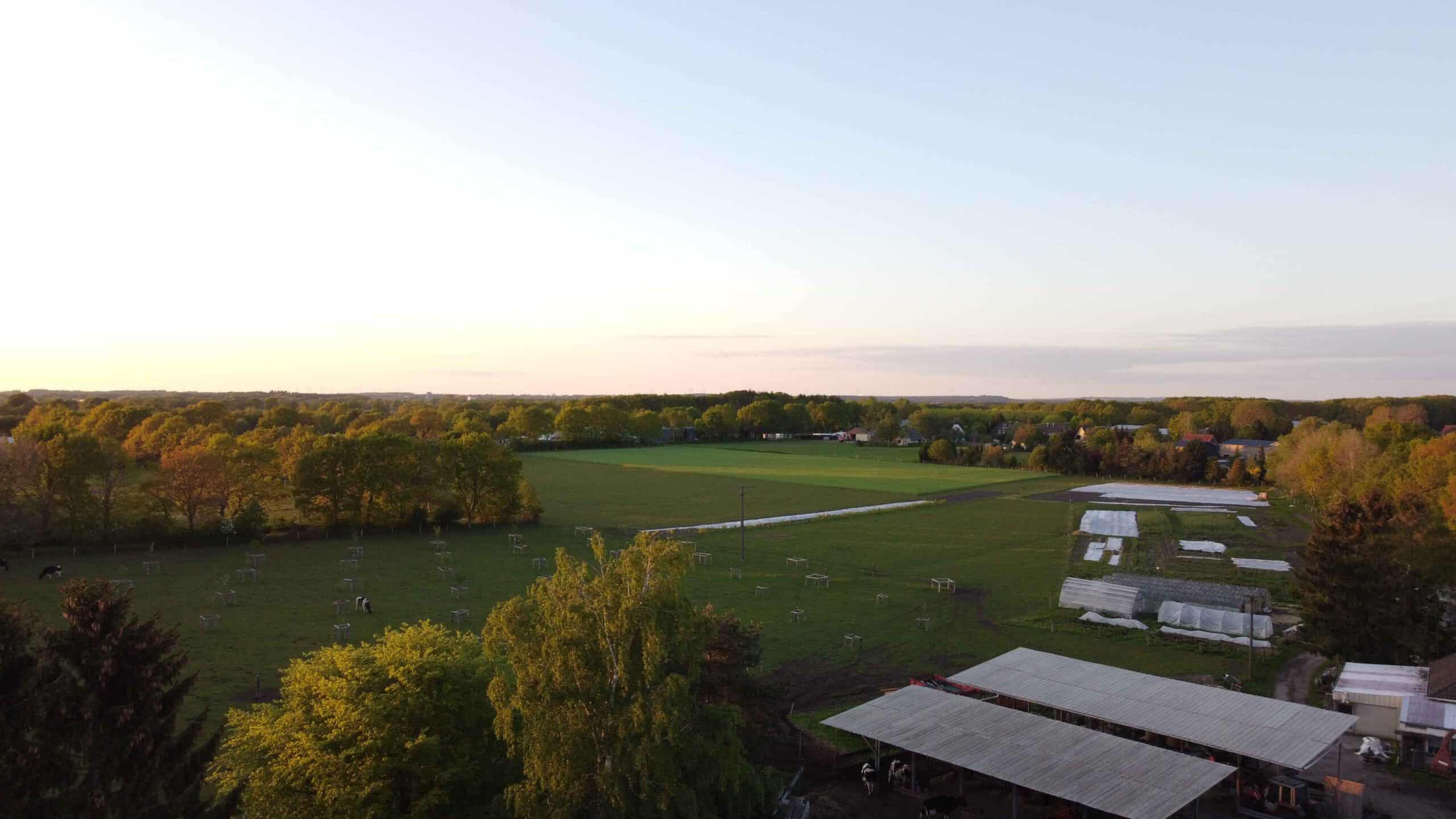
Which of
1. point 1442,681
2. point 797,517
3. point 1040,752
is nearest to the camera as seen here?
point 1040,752

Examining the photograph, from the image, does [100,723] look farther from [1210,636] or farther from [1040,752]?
[1210,636]

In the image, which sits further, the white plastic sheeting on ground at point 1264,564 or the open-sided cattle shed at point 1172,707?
the white plastic sheeting on ground at point 1264,564

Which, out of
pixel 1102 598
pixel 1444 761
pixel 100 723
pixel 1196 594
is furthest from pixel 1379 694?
pixel 100 723

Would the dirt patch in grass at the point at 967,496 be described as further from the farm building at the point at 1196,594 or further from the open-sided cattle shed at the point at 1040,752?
the open-sided cattle shed at the point at 1040,752

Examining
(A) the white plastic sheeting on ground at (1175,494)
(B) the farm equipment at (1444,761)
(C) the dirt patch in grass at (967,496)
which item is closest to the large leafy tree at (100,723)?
(B) the farm equipment at (1444,761)

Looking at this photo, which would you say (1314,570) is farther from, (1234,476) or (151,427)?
(151,427)

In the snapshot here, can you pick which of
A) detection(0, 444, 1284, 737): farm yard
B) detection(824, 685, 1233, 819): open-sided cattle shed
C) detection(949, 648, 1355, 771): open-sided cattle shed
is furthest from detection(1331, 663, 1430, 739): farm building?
detection(824, 685, 1233, 819): open-sided cattle shed

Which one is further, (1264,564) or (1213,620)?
(1264,564)
